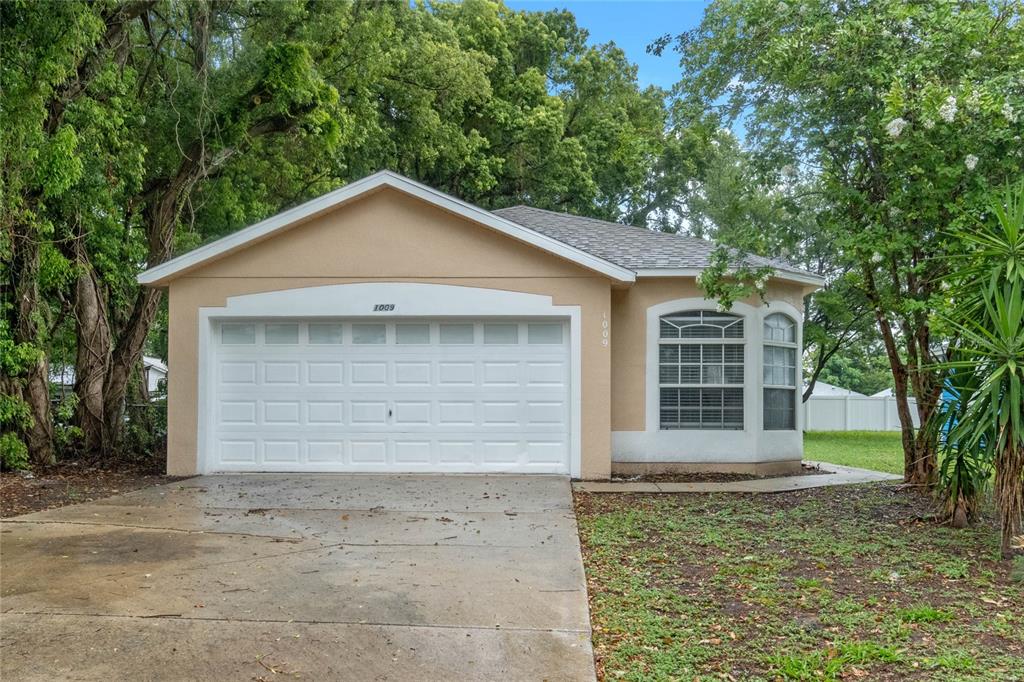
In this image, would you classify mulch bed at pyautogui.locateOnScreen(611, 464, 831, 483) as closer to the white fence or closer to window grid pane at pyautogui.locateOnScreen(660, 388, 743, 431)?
window grid pane at pyautogui.locateOnScreen(660, 388, 743, 431)

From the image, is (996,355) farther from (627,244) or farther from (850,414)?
(850,414)

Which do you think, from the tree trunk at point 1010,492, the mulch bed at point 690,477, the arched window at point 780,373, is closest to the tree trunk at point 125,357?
the mulch bed at point 690,477

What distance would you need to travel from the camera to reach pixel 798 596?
18.2 feet

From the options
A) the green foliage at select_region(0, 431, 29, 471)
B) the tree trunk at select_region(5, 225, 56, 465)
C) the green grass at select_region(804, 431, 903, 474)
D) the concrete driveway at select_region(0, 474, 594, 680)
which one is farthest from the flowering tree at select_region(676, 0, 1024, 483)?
the green foliage at select_region(0, 431, 29, 471)

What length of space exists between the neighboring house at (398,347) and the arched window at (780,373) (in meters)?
0.55

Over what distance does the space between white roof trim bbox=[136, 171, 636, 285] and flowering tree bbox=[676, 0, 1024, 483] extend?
258 centimetres

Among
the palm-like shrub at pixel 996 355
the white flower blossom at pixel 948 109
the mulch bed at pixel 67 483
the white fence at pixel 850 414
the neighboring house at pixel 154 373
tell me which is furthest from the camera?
the white fence at pixel 850 414

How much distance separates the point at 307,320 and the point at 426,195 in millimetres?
2557

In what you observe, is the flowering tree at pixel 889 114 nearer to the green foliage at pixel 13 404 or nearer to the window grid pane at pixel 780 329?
the window grid pane at pixel 780 329

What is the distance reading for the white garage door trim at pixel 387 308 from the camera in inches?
440

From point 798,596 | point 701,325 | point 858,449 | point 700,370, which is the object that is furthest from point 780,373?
point 858,449

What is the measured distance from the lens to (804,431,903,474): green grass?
15.5 meters

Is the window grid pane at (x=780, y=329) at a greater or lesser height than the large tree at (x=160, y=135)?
lesser

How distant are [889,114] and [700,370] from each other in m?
5.27
